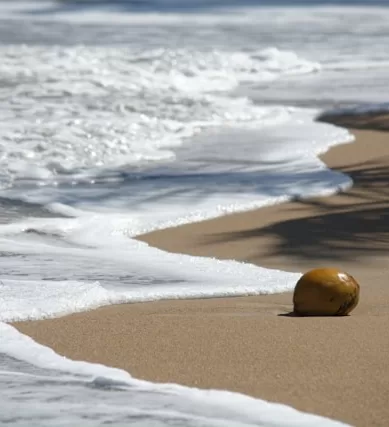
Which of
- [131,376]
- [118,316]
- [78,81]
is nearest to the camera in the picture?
[131,376]

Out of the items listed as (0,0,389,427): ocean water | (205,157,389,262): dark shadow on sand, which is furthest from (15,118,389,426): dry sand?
(0,0,389,427): ocean water

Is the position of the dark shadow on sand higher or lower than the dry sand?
higher

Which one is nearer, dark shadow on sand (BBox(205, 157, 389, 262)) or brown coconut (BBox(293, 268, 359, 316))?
brown coconut (BBox(293, 268, 359, 316))

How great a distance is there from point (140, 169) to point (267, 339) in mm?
5799

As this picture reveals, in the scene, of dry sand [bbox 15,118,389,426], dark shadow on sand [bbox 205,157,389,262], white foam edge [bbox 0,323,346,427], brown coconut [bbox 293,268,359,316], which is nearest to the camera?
white foam edge [bbox 0,323,346,427]

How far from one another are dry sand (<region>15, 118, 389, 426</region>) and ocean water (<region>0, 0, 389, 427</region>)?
0.39 ft

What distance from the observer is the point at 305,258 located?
7008 mm

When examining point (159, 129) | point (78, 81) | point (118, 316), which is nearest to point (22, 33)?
point (78, 81)

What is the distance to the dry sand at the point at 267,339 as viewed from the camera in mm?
4371

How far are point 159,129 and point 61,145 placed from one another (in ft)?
5.63

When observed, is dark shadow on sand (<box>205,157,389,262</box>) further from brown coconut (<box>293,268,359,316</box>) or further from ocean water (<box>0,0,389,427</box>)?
brown coconut (<box>293,268,359,316</box>)

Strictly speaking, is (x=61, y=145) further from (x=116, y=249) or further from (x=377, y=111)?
(x=116, y=249)

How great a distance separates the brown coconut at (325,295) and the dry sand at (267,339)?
7 cm

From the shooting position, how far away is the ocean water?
4.44 metres
